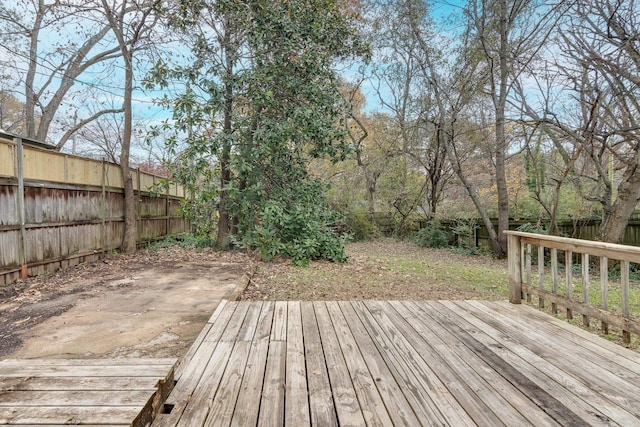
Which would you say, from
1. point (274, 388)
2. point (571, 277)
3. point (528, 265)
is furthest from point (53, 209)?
point (571, 277)

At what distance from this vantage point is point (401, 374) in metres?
1.83

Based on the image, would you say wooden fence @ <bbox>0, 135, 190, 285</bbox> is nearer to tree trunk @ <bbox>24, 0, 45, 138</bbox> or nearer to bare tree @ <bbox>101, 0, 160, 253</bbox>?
bare tree @ <bbox>101, 0, 160, 253</bbox>

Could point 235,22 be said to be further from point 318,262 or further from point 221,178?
point 318,262

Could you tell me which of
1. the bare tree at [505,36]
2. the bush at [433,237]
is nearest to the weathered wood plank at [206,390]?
the bare tree at [505,36]

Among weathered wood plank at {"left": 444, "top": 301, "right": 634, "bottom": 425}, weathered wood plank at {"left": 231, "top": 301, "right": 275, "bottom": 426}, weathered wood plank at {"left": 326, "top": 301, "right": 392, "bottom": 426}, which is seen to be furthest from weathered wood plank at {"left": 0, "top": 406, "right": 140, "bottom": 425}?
weathered wood plank at {"left": 444, "top": 301, "right": 634, "bottom": 425}

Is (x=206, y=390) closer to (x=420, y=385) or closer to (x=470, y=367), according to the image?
(x=420, y=385)

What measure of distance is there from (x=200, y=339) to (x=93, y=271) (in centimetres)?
453

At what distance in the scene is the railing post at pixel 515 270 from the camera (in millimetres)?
3338

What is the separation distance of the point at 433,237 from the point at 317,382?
10.1m

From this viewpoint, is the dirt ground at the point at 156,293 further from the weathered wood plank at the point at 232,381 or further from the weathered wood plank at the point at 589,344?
the weathered wood plank at the point at 589,344

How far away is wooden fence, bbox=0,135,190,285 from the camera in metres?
4.61

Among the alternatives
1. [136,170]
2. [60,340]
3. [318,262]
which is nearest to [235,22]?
[136,170]

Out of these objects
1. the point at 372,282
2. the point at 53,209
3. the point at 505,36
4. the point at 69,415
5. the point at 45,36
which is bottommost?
the point at 372,282

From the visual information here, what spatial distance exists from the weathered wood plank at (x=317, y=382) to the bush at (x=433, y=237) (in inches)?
364
